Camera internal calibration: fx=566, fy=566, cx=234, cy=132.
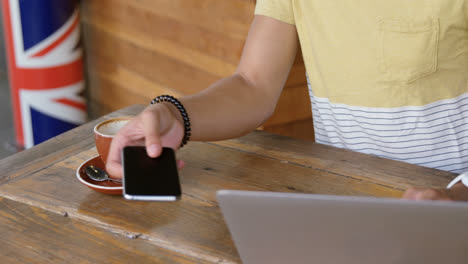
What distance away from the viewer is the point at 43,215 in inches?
34.6

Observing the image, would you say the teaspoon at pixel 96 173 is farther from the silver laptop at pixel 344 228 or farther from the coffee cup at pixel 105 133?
the silver laptop at pixel 344 228

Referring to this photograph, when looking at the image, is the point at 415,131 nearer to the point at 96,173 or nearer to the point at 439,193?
the point at 439,193

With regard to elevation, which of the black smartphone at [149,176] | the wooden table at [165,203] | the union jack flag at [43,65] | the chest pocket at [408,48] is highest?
the chest pocket at [408,48]

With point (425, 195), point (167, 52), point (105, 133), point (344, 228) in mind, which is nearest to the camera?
point (344, 228)

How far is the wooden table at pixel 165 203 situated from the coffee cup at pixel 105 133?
7 cm

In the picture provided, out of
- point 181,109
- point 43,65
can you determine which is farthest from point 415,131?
point 43,65

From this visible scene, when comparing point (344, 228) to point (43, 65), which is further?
point (43, 65)

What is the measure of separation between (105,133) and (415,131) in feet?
2.10

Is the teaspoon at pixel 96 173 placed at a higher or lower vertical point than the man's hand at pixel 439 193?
lower

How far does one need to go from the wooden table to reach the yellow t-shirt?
17 centimetres

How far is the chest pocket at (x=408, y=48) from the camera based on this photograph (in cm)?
110

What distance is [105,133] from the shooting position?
1.02 meters

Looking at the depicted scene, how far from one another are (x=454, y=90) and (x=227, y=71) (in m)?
1.24

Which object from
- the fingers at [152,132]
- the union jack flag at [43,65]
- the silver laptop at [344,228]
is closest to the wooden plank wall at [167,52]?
the union jack flag at [43,65]
